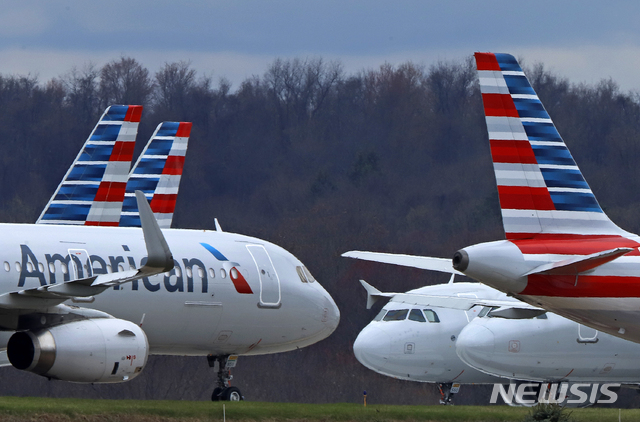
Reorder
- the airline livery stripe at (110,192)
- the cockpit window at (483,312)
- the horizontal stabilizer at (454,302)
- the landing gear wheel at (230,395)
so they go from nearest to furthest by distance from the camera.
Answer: the landing gear wheel at (230,395) → the horizontal stabilizer at (454,302) → the airline livery stripe at (110,192) → the cockpit window at (483,312)

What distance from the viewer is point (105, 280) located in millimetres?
15445

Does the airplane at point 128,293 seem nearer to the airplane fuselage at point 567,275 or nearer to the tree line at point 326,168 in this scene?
the airplane fuselage at point 567,275

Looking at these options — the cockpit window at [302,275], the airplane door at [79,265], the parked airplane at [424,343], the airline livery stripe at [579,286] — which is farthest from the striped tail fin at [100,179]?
the airline livery stripe at [579,286]

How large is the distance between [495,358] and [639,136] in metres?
35.9

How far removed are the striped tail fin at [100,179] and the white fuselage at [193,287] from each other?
3.40 meters

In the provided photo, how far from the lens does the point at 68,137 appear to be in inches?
Result: 2260

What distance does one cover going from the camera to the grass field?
17.0 meters

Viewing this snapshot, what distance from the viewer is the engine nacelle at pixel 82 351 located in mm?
16391

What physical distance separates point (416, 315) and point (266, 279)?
6916mm

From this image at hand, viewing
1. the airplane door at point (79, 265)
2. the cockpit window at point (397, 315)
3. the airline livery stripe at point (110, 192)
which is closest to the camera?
the airplane door at point (79, 265)

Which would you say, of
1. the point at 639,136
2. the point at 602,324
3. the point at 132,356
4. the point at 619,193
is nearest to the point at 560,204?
the point at 602,324

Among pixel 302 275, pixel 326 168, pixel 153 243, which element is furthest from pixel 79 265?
pixel 326 168

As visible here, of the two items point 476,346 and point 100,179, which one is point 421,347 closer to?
point 476,346

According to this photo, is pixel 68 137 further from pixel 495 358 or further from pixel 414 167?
pixel 495 358
